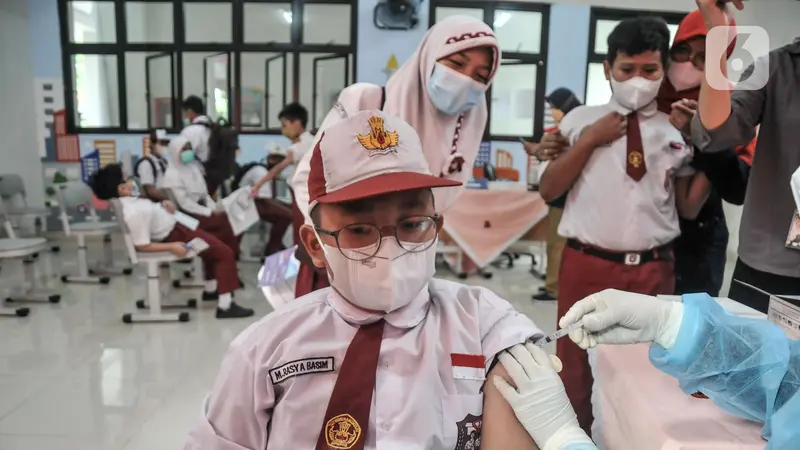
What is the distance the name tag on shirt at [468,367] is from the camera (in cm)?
94

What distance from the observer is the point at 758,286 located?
4.18 feet

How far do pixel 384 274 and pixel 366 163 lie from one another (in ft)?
0.63

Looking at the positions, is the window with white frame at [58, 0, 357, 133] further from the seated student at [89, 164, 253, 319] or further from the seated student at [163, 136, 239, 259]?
the seated student at [89, 164, 253, 319]

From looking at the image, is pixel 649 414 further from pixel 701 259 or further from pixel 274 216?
pixel 274 216

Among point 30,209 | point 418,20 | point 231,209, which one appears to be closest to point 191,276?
point 231,209

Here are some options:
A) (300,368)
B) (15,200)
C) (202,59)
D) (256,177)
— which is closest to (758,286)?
(300,368)

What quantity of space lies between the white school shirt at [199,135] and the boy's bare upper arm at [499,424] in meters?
4.01

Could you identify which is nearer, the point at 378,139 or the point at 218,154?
the point at 378,139

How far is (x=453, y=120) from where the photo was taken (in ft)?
5.65

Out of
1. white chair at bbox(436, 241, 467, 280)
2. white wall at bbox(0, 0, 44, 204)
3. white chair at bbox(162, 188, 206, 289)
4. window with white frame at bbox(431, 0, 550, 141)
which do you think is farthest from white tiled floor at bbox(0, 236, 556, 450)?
window with white frame at bbox(431, 0, 550, 141)

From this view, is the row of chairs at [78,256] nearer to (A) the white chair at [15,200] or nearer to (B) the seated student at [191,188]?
(A) the white chair at [15,200]

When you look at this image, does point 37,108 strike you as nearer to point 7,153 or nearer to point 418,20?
point 7,153

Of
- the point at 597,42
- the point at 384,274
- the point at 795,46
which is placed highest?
the point at 597,42

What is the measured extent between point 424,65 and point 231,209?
318 cm
